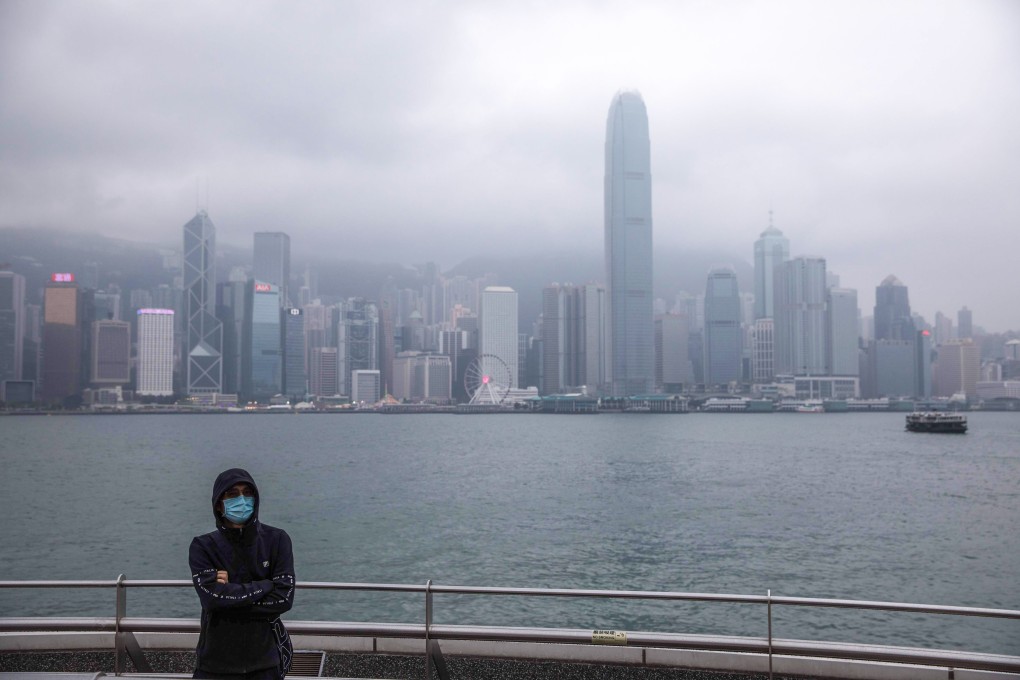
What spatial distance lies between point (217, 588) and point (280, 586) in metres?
0.28

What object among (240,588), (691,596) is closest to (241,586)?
(240,588)

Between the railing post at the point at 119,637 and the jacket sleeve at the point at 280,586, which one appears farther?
the railing post at the point at 119,637

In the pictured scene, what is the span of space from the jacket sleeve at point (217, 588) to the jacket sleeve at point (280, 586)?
43 millimetres

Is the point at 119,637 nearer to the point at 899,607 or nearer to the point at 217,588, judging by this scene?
the point at 217,588

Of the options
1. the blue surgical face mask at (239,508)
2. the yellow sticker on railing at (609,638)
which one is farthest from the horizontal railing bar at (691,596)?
the blue surgical face mask at (239,508)

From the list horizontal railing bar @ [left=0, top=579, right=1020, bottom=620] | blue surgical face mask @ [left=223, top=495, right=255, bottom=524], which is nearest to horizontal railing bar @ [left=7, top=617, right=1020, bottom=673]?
horizontal railing bar @ [left=0, top=579, right=1020, bottom=620]

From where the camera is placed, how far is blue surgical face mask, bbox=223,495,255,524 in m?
3.75

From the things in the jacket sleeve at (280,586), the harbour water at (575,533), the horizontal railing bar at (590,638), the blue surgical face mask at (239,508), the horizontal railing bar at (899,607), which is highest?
the blue surgical face mask at (239,508)

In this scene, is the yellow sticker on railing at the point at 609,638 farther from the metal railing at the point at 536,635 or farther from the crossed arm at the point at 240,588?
the crossed arm at the point at 240,588

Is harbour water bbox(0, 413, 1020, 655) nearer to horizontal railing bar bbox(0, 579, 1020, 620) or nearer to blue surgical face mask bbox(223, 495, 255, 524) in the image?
horizontal railing bar bbox(0, 579, 1020, 620)

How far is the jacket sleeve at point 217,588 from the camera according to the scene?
3756 mm

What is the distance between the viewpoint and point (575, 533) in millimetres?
30422

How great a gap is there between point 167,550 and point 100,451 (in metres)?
56.5

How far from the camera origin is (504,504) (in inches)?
1519
